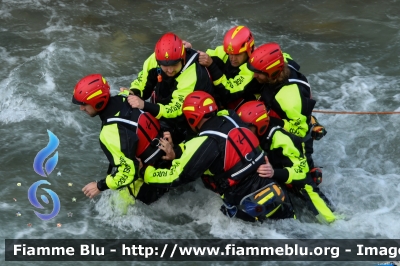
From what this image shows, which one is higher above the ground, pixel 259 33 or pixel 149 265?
pixel 259 33

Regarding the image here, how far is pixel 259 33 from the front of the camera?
1173 centimetres

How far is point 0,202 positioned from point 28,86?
3.00 m

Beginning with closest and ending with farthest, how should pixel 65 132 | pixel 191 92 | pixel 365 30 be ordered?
pixel 191 92 → pixel 65 132 → pixel 365 30

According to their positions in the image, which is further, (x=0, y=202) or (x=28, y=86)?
(x=28, y=86)

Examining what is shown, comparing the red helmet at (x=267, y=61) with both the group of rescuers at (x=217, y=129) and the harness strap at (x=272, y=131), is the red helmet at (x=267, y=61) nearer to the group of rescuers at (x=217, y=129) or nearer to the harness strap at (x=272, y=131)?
the group of rescuers at (x=217, y=129)

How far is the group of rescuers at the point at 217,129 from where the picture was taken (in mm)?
5867

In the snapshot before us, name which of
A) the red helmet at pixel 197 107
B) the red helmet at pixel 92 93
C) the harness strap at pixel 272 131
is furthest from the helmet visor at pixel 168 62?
the harness strap at pixel 272 131

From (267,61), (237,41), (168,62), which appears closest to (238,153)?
(267,61)

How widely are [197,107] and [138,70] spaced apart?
4966 millimetres

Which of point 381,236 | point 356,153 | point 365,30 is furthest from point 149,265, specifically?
point 365,30

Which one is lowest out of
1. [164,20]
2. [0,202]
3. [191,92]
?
[0,202]

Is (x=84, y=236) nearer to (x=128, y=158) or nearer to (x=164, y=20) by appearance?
(x=128, y=158)

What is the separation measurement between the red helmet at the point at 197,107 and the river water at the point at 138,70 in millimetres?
1605

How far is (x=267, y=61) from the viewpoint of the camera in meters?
6.29
